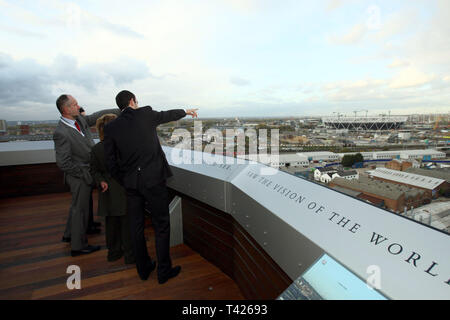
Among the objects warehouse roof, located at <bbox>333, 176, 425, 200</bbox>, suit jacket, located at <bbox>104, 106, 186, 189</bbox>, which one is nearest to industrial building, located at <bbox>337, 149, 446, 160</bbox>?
warehouse roof, located at <bbox>333, 176, 425, 200</bbox>

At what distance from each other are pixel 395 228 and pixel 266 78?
1863mm

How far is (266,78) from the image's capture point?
7.92 ft

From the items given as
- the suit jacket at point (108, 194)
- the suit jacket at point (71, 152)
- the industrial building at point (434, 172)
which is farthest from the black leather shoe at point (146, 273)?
the industrial building at point (434, 172)

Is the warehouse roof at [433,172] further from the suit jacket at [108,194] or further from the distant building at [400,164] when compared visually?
the suit jacket at [108,194]

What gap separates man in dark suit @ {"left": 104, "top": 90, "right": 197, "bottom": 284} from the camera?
178 cm

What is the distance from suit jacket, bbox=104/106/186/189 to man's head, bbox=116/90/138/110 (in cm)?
9

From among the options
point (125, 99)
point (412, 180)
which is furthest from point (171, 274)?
point (412, 180)

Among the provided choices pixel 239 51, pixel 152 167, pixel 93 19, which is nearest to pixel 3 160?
pixel 93 19

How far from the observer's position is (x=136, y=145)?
178cm

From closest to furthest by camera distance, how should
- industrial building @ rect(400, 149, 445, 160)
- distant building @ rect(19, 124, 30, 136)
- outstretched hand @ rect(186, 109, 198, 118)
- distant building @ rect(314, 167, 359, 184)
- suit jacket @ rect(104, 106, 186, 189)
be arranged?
industrial building @ rect(400, 149, 445, 160)
distant building @ rect(314, 167, 359, 184)
suit jacket @ rect(104, 106, 186, 189)
outstretched hand @ rect(186, 109, 198, 118)
distant building @ rect(19, 124, 30, 136)

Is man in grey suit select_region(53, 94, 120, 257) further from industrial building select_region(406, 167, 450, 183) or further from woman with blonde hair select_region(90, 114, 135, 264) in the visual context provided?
industrial building select_region(406, 167, 450, 183)

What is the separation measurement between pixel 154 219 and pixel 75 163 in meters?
1.15
